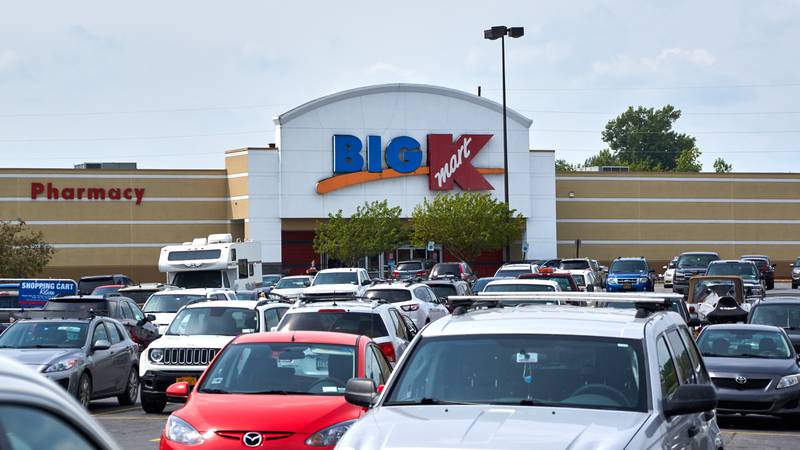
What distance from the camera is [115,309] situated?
26188mm

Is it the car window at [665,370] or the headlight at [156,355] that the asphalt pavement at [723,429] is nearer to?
the headlight at [156,355]

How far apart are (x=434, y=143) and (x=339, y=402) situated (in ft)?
233

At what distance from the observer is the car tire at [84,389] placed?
61.3 feet

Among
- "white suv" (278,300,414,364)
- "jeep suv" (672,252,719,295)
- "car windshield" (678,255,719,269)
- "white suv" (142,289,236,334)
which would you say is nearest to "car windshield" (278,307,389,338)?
"white suv" (278,300,414,364)

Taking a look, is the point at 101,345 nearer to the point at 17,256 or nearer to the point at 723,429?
the point at 723,429

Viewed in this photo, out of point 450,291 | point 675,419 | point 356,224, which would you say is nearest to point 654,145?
point 356,224

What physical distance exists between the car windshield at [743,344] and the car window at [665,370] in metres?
11.9

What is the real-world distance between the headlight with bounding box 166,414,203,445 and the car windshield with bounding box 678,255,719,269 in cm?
4637

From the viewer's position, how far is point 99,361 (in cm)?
1933

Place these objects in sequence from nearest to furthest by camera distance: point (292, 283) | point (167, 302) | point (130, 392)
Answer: point (130, 392) → point (167, 302) → point (292, 283)

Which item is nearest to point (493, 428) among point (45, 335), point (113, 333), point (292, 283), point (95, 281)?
point (45, 335)

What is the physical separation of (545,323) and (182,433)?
371 centimetres

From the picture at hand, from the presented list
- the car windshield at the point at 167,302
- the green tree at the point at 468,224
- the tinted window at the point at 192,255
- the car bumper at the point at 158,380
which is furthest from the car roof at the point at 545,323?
the green tree at the point at 468,224

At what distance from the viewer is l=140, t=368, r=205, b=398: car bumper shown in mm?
18578
